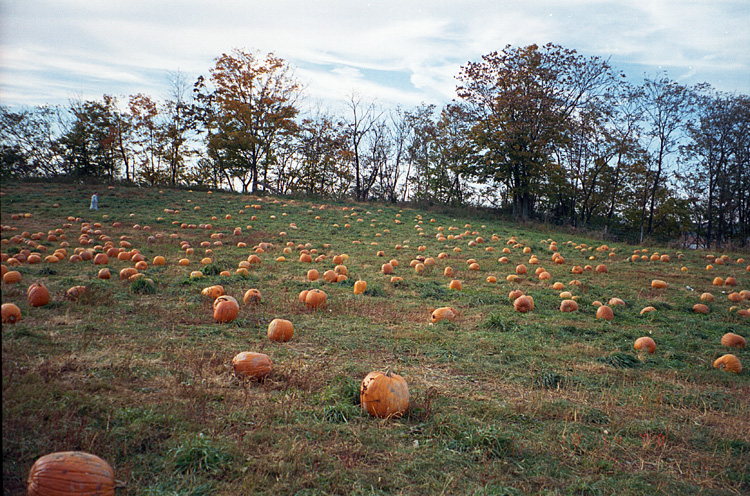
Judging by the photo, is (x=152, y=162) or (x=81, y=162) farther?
(x=152, y=162)

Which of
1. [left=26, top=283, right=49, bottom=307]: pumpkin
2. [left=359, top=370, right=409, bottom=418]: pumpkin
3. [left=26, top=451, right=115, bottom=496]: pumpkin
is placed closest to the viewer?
[left=26, top=451, right=115, bottom=496]: pumpkin

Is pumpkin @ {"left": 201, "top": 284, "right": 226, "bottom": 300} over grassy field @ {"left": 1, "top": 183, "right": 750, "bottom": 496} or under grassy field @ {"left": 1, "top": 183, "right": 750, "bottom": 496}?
over

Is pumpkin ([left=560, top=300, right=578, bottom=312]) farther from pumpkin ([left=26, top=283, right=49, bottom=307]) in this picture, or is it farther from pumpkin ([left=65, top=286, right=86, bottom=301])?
pumpkin ([left=26, top=283, right=49, bottom=307])

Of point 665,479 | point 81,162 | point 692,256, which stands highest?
point 81,162

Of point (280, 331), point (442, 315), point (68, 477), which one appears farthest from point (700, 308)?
point (68, 477)

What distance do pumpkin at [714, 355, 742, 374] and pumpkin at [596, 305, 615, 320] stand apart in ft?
6.65

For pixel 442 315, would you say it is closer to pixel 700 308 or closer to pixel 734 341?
pixel 734 341

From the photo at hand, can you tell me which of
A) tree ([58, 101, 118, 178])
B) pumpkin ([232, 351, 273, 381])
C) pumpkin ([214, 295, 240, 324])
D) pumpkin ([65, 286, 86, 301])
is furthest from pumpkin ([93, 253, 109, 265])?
tree ([58, 101, 118, 178])

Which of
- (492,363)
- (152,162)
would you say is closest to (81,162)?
(152,162)

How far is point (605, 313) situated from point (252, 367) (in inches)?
243

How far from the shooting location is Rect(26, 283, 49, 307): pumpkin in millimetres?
6176

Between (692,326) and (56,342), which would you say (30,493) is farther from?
(692,326)

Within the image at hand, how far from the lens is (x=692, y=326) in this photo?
7.50 metres

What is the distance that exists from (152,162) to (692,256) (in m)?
42.1
